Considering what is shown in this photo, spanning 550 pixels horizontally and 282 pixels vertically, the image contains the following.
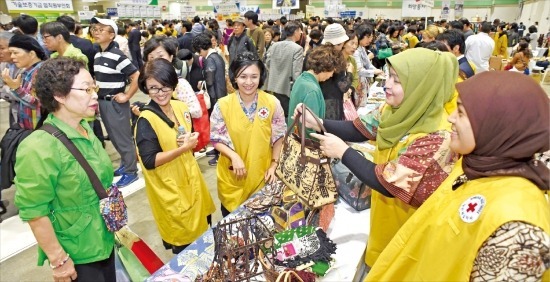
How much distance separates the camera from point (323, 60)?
2.74 m

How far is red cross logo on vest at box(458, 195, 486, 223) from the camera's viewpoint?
A: 952 millimetres

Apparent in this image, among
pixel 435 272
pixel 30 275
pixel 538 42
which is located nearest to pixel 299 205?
pixel 435 272

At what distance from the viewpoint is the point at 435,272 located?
1.07 m

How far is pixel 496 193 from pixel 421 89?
2.14ft

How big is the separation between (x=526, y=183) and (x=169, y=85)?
1.79 metres

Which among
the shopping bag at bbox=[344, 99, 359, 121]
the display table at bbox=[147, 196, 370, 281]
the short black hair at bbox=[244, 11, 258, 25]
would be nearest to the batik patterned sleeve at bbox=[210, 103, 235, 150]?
the display table at bbox=[147, 196, 370, 281]

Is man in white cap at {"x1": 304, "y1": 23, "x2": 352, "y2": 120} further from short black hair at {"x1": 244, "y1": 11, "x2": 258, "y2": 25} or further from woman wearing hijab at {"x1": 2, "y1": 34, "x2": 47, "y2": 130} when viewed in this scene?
short black hair at {"x1": 244, "y1": 11, "x2": 258, "y2": 25}

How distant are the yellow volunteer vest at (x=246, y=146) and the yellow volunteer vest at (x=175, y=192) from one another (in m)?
0.18

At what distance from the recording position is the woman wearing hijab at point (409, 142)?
4.58 ft

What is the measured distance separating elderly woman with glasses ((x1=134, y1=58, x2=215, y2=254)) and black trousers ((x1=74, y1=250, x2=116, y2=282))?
1.34 ft

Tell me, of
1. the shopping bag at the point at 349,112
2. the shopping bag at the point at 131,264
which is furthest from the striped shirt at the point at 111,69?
the shopping bag at the point at 131,264

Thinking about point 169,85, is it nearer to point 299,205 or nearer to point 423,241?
point 299,205

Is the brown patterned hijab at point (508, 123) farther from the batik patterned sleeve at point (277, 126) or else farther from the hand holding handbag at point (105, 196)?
the hand holding handbag at point (105, 196)

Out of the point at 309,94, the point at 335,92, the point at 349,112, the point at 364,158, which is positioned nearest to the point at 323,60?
the point at 309,94
